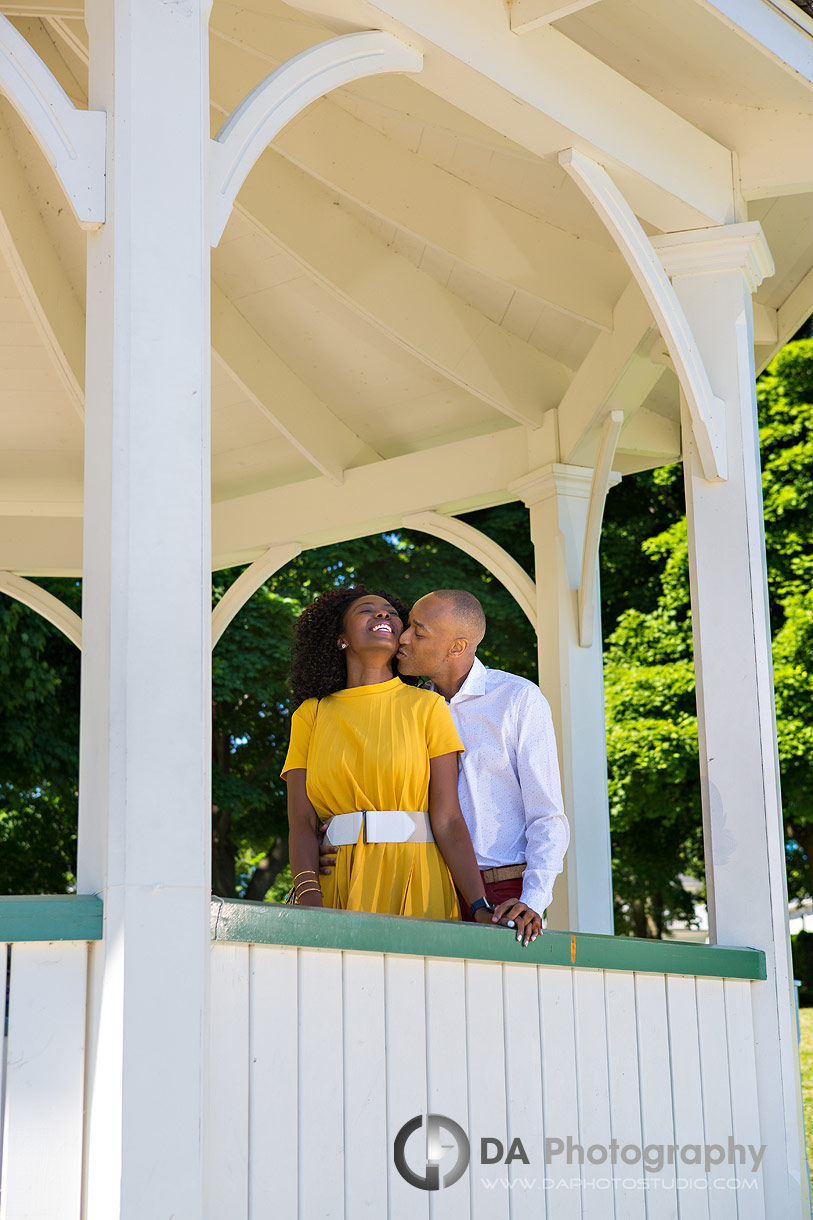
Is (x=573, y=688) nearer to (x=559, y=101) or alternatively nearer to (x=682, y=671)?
(x=559, y=101)

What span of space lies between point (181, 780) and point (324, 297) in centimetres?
452

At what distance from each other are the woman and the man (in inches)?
7.0

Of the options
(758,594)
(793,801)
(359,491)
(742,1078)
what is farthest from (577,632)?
(793,801)

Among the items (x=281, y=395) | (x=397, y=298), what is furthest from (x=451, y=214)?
(x=281, y=395)

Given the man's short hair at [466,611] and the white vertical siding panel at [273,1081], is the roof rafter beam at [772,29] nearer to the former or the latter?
the man's short hair at [466,611]

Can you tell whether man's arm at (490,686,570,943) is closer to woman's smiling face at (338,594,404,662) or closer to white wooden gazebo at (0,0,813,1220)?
white wooden gazebo at (0,0,813,1220)

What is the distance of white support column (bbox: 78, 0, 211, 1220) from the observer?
9.53 ft

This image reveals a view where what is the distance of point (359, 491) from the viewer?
780 centimetres

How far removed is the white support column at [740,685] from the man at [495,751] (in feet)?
2.80

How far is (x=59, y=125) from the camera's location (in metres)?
3.27

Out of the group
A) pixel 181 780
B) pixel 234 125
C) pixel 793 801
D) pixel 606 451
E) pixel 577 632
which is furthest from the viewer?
pixel 793 801

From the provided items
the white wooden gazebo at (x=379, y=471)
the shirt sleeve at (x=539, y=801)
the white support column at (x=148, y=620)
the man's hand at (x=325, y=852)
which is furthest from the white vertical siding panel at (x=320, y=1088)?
the shirt sleeve at (x=539, y=801)

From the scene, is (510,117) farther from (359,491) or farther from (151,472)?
(359,491)

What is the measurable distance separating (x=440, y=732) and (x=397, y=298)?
3197 millimetres
